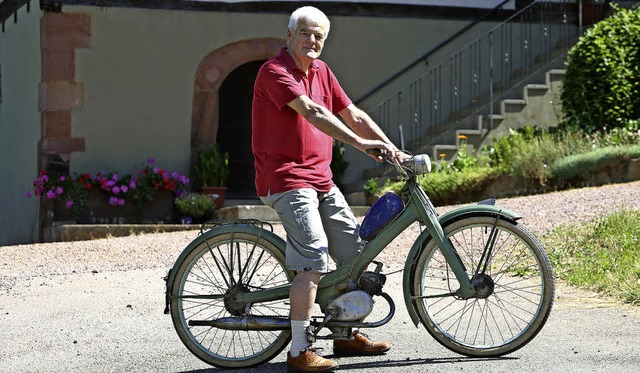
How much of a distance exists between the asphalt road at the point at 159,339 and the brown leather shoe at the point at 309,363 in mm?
172

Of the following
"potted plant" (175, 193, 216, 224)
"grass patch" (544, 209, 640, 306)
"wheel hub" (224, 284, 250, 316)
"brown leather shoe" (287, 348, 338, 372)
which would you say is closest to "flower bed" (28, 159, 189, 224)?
"potted plant" (175, 193, 216, 224)

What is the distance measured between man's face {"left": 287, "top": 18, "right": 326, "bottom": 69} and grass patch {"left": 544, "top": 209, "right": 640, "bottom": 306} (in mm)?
2766

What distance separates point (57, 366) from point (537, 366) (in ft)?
7.57

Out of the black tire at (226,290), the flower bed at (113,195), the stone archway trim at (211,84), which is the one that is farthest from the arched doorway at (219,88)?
the black tire at (226,290)

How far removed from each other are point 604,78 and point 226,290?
31.7 feet

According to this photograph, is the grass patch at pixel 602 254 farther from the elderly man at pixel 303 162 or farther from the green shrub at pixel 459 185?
the green shrub at pixel 459 185

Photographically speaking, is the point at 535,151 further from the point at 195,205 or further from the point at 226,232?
the point at 226,232

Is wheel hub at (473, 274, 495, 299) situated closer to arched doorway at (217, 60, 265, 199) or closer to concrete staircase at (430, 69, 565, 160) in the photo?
concrete staircase at (430, 69, 565, 160)

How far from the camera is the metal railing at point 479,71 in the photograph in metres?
16.8

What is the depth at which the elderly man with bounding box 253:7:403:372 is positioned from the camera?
18.6 ft

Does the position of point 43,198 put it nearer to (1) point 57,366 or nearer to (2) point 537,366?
(1) point 57,366

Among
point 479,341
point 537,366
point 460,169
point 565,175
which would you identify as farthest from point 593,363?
point 460,169

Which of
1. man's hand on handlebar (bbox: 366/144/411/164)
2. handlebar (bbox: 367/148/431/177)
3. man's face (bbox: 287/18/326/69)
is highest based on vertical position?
man's face (bbox: 287/18/326/69)

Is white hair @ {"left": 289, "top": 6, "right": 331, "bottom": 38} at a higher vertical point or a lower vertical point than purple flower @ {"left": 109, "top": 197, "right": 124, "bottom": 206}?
higher
